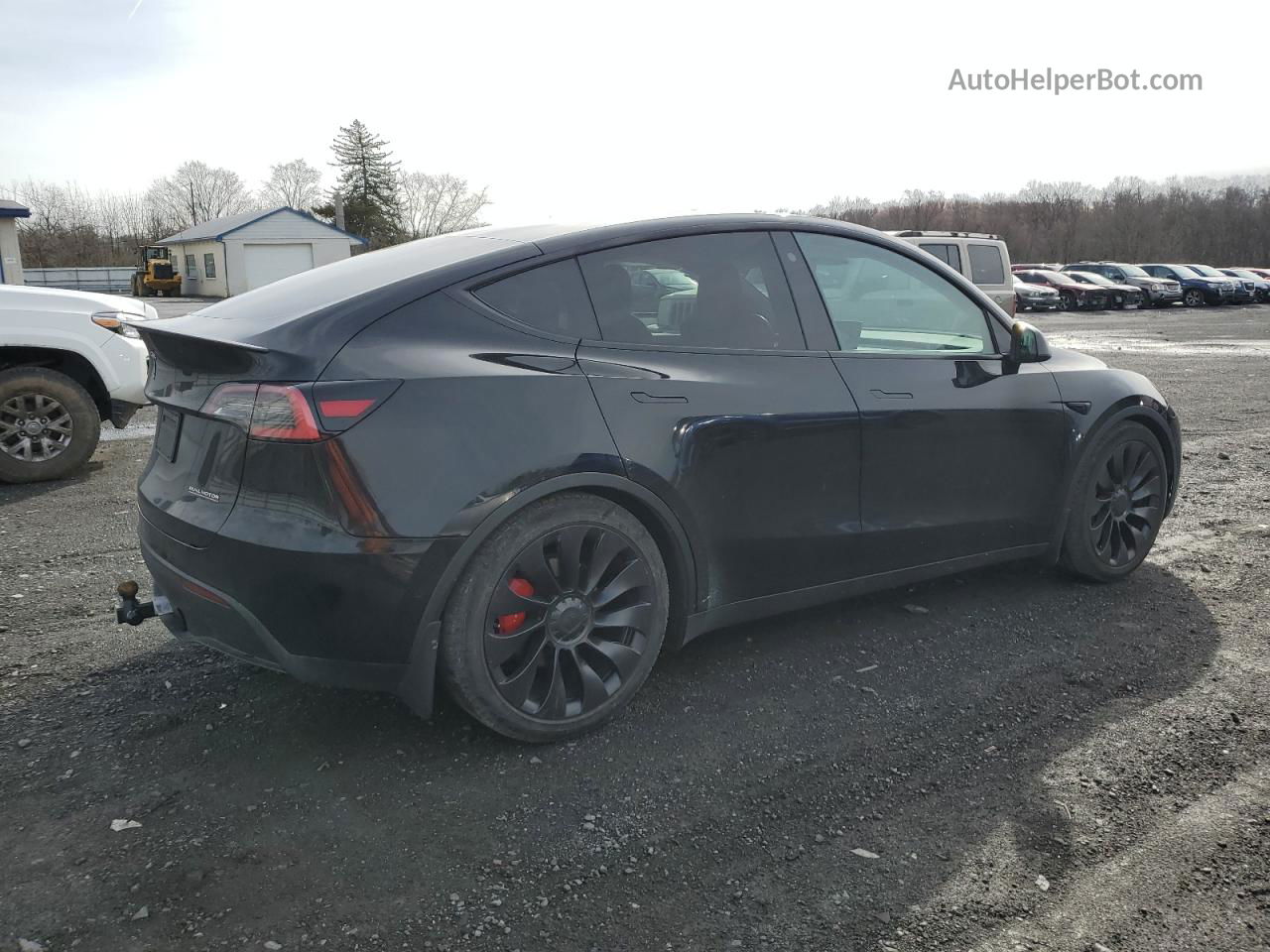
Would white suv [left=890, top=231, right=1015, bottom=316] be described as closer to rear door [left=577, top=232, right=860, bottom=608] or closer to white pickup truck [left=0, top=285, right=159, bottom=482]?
white pickup truck [left=0, top=285, right=159, bottom=482]

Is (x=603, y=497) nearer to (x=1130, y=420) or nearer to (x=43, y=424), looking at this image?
(x=1130, y=420)

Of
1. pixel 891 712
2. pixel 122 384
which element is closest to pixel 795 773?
pixel 891 712

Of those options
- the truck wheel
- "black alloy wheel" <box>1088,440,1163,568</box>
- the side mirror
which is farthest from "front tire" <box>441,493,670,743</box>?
the truck wheel

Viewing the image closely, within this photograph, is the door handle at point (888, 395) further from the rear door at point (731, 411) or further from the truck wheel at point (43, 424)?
the truck wheel at point (43, 424)

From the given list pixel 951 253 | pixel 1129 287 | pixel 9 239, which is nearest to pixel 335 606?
pixel 951 253

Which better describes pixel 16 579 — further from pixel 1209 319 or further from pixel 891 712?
pixel 1209 319

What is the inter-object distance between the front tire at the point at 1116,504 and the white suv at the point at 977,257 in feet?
32.3

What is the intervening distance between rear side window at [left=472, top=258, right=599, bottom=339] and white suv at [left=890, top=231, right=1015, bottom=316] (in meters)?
11.8

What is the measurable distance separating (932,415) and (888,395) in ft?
0.78

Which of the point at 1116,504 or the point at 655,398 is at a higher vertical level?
the point at 655,398

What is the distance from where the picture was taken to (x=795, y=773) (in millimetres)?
3086

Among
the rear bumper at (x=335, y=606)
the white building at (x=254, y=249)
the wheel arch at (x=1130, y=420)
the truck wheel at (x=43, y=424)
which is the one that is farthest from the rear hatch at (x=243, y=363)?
the white building at (x=254, y=249)

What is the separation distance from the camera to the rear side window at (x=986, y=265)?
14.9 metres

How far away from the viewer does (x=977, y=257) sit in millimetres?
14953
